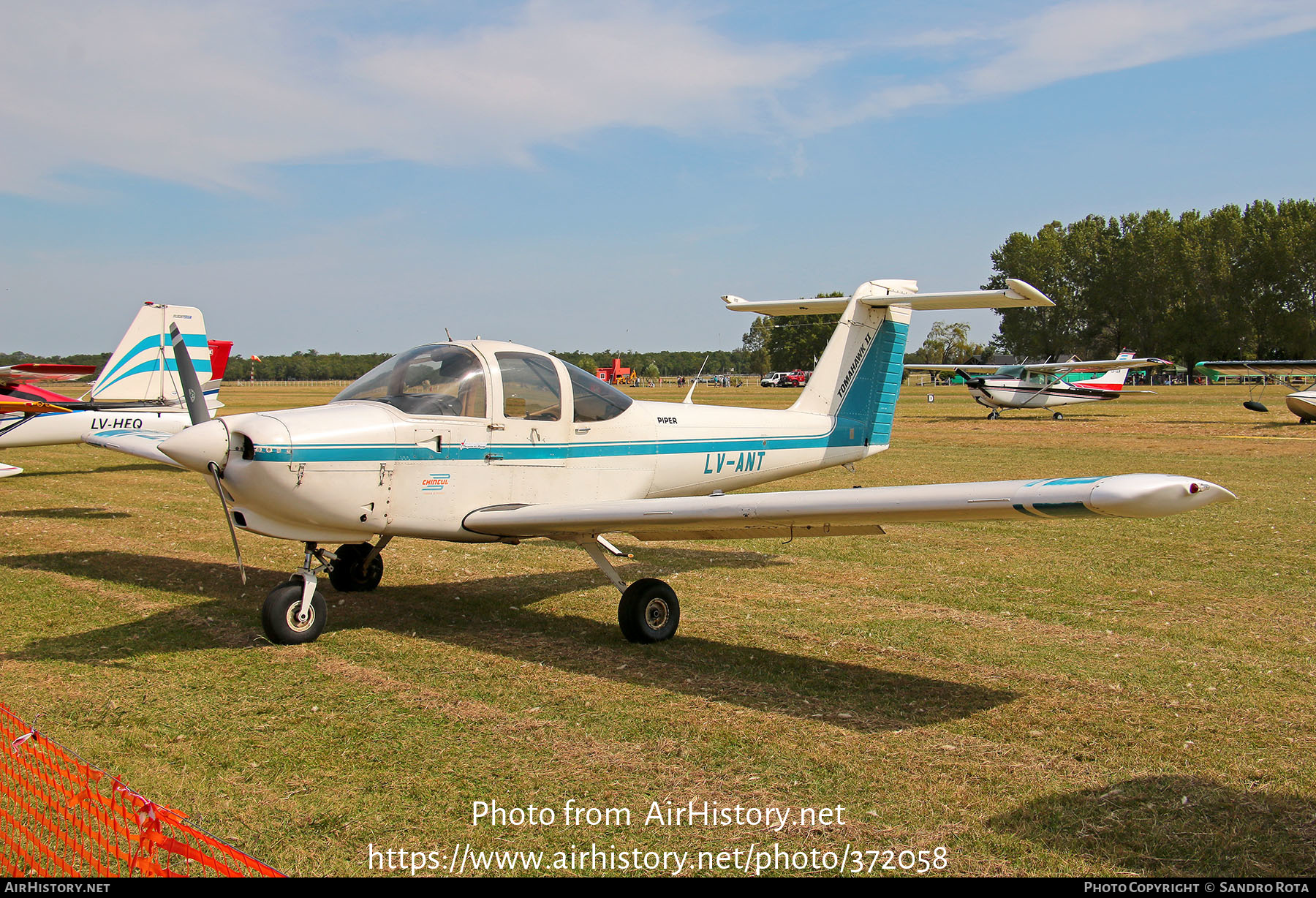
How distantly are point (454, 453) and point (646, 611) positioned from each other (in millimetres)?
1763

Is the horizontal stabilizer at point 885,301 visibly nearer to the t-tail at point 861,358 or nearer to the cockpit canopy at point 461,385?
the t-tail at point 861,358

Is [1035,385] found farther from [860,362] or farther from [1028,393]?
[860,362]

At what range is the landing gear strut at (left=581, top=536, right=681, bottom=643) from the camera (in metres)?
6.35

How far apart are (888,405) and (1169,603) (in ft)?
11.0

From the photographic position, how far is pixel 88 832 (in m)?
3.42

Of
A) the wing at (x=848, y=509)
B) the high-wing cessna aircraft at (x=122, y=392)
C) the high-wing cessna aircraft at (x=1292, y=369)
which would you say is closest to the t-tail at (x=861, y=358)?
the wing at (x=848, y=509)

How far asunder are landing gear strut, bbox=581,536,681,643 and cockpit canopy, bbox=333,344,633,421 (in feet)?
4.47

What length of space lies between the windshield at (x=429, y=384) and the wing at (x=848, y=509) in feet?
2.63

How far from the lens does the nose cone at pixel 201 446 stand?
571 centimetres

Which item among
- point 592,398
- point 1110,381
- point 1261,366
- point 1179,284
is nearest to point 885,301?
point 592,398

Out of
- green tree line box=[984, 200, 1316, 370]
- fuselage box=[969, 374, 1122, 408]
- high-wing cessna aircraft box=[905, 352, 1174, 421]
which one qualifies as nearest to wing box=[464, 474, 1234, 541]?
high-wing cessna aircraft box=[905, 352, 1174, 421]

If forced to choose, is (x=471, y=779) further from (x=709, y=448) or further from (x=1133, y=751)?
(x=709, y=448)

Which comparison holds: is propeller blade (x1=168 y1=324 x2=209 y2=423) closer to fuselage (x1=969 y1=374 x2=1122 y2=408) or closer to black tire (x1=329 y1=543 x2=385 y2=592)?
black tire (x1=329 y1=543 x2=385 y2=592)

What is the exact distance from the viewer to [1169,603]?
7289 millimetres
